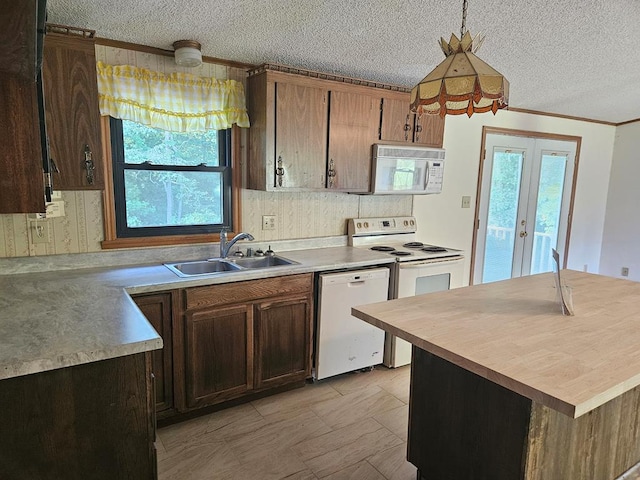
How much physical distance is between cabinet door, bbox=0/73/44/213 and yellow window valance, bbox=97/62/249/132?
1183 mm

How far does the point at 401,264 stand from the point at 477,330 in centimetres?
153

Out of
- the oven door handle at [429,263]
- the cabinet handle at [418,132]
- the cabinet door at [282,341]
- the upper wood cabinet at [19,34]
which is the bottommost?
the cabinet door at [282,341]

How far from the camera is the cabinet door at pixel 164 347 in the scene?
90.8 inches

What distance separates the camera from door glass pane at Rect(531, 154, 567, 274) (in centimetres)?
494

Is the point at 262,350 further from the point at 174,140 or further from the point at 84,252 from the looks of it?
the point at 174,140

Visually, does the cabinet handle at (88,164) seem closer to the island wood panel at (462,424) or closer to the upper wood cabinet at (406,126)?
the island wood panel at (462,424)

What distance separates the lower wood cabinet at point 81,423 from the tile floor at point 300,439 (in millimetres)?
657

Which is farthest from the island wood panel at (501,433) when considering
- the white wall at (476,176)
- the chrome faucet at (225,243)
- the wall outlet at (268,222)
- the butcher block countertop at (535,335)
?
the white wall at (476,176)

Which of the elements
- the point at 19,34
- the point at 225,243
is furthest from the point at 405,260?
the point at 19,34

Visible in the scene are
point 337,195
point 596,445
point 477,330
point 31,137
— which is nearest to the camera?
point 31,137

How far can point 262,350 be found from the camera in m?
2.73

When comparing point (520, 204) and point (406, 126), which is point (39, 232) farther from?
point (520, 204)

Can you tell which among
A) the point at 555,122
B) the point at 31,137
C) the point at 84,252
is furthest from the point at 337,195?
the point at 555,122

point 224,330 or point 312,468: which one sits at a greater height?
point 224,330
